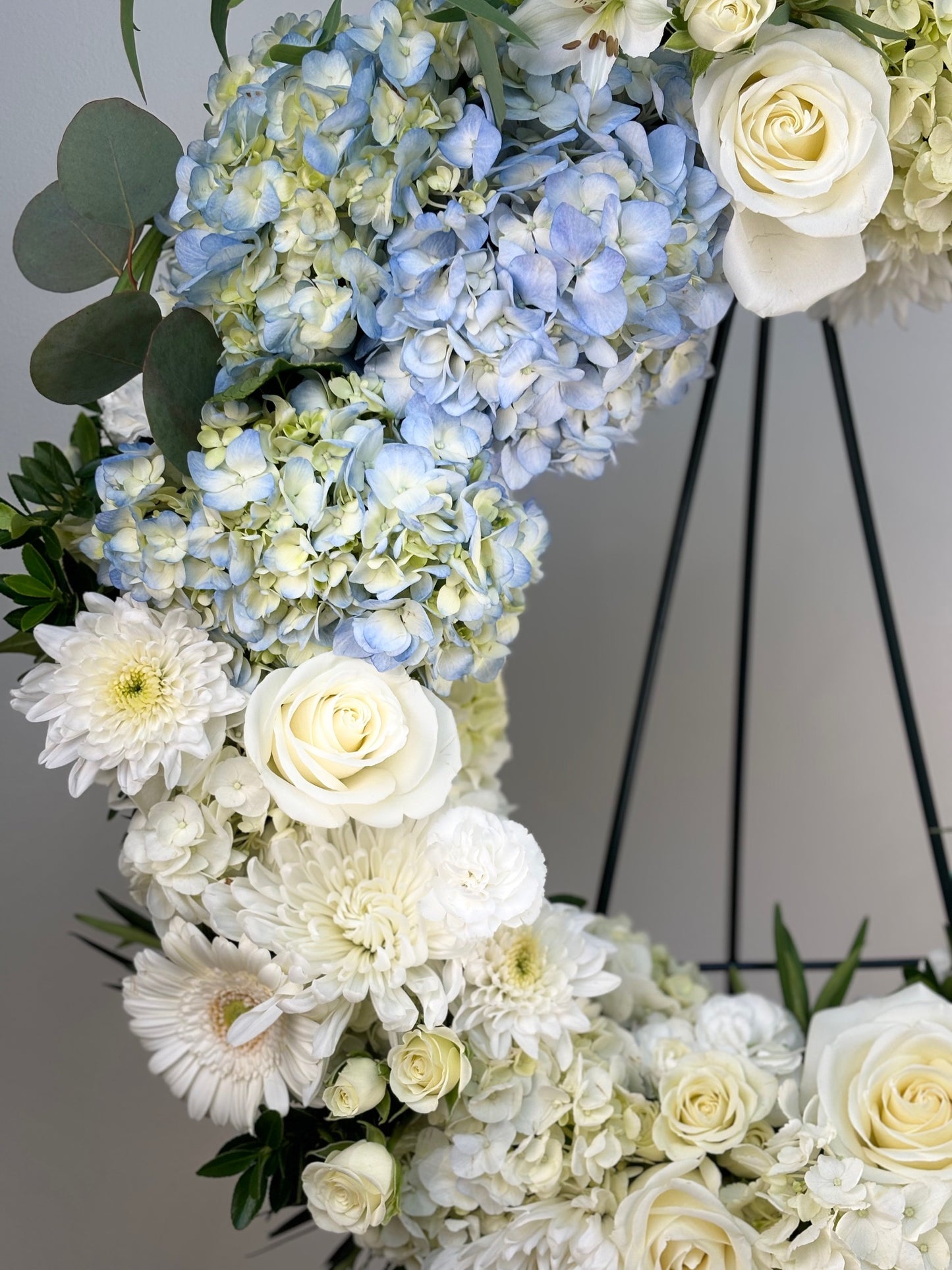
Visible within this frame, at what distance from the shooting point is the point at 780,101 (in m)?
0.63

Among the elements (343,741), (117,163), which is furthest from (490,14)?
(343,741)

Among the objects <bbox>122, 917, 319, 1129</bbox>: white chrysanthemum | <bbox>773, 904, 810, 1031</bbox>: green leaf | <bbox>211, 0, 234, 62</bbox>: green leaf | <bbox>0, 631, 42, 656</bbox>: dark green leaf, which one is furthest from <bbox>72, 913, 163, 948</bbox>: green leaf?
<bbox>211, 0, 234, 62</bbox>: green leaf

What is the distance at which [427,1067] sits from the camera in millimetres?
670

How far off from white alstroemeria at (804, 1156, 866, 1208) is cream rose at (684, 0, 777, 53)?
64 cm

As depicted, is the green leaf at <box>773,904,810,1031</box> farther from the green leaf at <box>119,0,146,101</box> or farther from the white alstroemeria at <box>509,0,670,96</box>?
the green leaf at <box>119,0,146,101</box>

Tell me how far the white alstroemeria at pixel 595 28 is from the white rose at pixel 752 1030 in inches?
24.4

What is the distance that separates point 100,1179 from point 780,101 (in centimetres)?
112

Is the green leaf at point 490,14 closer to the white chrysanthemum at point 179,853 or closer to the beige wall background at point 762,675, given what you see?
the white chrysanthemum at point 179,853

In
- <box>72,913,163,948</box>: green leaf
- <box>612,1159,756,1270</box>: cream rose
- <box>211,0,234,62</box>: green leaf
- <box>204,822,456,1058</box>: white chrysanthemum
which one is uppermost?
<box>211,0,234,62</box>: green leaf

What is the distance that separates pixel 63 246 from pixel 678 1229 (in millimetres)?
707

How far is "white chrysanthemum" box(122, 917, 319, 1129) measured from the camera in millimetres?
665

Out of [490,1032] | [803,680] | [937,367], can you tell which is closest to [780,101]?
[490,1032]

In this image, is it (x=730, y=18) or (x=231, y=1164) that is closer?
(x=730, y=18)

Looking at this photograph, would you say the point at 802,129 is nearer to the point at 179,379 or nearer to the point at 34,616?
the point at 179,379
